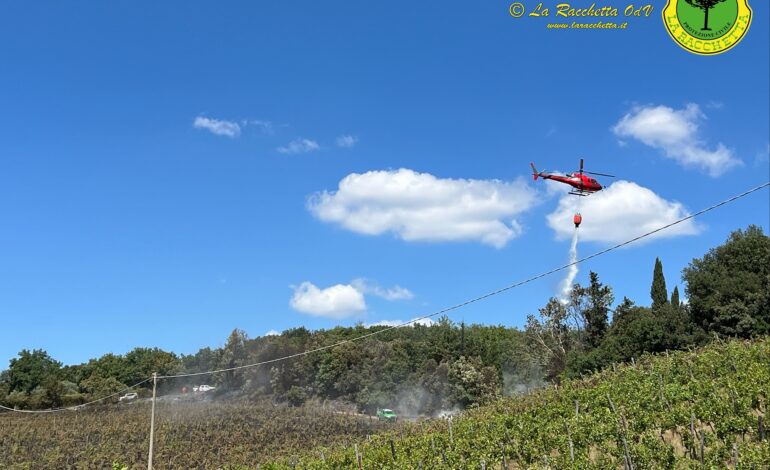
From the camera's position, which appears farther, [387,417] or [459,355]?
[459,355]

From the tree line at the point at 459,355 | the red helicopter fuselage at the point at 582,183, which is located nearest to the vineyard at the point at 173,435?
the tree line at the point at 459,355

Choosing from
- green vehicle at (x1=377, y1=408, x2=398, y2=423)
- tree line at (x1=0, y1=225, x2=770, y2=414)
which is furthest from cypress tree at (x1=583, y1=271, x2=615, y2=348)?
green vehicle at (x1=377, y1=408, x2=398, y2=423)

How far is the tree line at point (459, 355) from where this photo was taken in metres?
42.4

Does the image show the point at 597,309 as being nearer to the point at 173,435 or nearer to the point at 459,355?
the point at 459,355

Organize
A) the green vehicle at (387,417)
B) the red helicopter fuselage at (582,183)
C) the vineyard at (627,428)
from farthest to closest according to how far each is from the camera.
A: 1. the green vehicle at (387,417)
2. the red helicopter fuselage at (582,183)
3. the vineyard at (627,428)

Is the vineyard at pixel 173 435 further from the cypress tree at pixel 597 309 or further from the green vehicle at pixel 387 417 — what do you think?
the cypress tree at pixel 597 309

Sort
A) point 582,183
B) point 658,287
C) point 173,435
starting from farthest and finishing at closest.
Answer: point 658,287
point 173,435
point 582,183

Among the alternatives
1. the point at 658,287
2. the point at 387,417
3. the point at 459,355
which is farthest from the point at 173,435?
the point at 658,287

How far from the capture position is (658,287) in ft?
183

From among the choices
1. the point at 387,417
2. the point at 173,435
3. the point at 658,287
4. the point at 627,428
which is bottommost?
the point at 387,417

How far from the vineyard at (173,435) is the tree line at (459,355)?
9.66 m

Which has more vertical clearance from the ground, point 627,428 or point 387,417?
point 627,428

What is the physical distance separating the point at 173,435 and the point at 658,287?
44.6m

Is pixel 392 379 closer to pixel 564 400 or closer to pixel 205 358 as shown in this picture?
pixel 205 358
